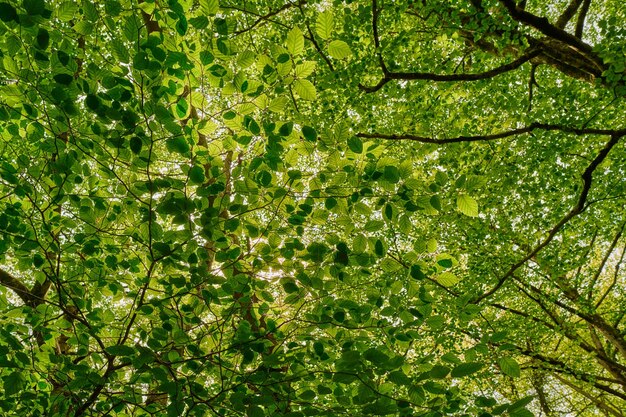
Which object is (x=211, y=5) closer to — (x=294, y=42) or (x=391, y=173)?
(x=294, y=42)

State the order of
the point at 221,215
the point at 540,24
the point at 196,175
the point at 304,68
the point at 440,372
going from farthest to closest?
the point at 540,24 → the point at 221,215 → the point at 196,175 → the point at 304,68 → the point at 440,372

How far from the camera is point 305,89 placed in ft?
8.49

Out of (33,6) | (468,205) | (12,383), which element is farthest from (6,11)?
(468,205)

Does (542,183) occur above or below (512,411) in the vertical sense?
above

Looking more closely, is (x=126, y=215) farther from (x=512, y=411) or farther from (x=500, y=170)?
(x=500, y=170)

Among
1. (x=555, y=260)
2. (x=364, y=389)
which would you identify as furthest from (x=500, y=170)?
(x=364, y=389)

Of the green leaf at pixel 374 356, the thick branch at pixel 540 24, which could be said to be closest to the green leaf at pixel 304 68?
the green leaf at pixel 374 356

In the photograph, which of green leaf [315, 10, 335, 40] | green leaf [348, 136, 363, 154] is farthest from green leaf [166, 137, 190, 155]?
green leaf [315, 10, 335, 40]

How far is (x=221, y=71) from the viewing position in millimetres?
2686

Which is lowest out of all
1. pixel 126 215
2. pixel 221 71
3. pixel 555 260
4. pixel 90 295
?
pixel 90 295

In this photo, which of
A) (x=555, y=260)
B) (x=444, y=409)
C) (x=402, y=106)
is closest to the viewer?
(x=444, y=409)

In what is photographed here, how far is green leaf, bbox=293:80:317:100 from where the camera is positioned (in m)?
2.58

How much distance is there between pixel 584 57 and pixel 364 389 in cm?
684

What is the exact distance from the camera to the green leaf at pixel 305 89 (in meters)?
2.58
